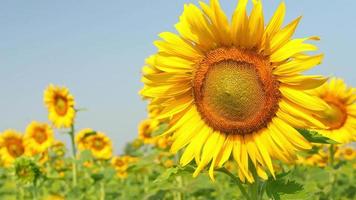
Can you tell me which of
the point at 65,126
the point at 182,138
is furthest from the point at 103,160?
the point at 182,138

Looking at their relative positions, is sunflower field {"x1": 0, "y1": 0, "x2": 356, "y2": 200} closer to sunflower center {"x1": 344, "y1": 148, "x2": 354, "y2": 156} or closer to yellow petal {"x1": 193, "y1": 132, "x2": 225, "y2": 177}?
yellow petal {"x1": 193, "y1": 132, "x2": 225, "y2": 177}

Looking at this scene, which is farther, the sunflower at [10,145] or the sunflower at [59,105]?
the sunflower at [10,145]

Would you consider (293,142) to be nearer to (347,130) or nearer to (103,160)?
(347,130)

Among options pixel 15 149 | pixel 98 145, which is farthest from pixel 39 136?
pixel 98 145

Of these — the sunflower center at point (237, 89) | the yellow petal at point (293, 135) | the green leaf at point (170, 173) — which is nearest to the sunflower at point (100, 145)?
the sunflower center at point (237, 89)

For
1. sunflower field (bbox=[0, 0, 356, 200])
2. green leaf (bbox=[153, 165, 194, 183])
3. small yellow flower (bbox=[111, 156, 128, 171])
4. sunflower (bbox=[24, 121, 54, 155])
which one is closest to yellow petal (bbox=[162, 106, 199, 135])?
sunflower field (bbox=[0, 0, 356, 200])

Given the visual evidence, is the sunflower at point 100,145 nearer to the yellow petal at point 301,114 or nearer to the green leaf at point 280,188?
the green leaf at point 280,188

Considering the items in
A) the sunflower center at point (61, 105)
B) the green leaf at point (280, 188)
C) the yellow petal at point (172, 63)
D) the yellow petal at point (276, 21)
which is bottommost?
the green leaf at point (280, 188)

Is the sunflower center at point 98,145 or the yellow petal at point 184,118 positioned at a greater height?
the sunflower center at point 98,145
